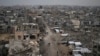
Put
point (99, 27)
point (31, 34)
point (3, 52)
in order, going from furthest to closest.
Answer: point (99, 27), point (31, 34), point (3, 52)

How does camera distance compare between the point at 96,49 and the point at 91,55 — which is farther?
the point at 96,49

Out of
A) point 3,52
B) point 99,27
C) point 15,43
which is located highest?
point 15,43

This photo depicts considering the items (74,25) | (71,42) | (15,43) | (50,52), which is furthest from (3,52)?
(74,25)

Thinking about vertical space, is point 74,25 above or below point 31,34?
below

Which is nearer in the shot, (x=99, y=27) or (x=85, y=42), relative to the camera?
(x=85, y=42)

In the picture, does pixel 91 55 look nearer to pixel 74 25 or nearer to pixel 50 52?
pixel 50 52

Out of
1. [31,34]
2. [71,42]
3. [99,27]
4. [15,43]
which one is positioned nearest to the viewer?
[15,43]

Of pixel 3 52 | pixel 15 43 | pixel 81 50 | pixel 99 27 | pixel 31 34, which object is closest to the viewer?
pixel 15 43

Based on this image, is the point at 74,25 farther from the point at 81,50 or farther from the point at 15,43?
the point at 15,43

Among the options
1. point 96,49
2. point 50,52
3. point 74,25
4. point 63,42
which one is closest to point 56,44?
point 63,42
